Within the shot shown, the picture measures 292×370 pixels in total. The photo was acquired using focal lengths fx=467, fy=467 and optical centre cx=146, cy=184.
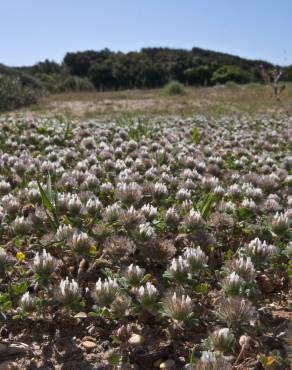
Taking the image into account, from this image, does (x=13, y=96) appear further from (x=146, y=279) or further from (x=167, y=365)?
(x=167, y=365)

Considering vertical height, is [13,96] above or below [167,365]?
above

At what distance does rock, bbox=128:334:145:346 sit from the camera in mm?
2422

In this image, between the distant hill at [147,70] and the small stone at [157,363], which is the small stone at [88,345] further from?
the distant hill at [147,70]

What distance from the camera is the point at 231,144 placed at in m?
8.83

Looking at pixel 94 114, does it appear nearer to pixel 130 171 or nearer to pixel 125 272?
pixel 130 171

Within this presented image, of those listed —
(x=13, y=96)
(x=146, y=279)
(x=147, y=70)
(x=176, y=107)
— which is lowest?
(x=146, y=279)

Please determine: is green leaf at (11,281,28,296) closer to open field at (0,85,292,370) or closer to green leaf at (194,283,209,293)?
open field at (0,85,292,370)

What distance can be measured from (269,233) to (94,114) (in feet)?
46.9

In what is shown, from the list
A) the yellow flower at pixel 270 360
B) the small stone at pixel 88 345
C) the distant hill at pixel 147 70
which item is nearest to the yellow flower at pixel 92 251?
the small stone at pixel 88 345

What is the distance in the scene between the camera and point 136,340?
2434 millimetres

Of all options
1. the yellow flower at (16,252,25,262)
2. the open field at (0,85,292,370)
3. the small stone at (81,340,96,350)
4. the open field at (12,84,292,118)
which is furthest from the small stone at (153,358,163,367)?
the open field at (12,84,292,118)

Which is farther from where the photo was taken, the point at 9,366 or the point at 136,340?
the point at 136,340

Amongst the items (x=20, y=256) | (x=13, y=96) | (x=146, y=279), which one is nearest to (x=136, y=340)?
(x=146, y=279)

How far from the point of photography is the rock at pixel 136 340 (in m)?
2.42
